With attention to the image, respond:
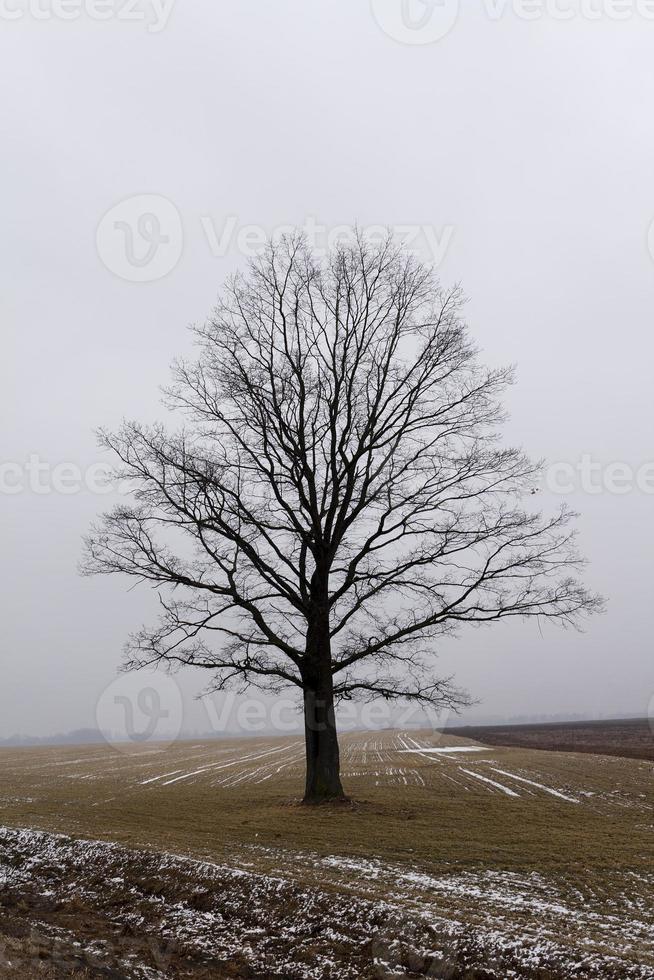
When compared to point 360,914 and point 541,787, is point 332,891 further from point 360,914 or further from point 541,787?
point 541,787

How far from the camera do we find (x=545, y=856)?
12555 mm

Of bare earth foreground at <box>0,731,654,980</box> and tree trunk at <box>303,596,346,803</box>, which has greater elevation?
tree trunk at <box>303,596,346,803</box>

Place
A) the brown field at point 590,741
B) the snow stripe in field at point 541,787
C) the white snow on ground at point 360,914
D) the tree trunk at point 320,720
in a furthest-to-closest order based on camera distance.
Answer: the brown field at point 590,741 < the snow stripe in field at point 541,787 < the tree trunk at point 320,720 < the white snow on ground at point 360,914

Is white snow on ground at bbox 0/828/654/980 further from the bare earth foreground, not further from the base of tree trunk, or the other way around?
the base of tree trunk

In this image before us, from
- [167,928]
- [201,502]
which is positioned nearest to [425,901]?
[167,928]

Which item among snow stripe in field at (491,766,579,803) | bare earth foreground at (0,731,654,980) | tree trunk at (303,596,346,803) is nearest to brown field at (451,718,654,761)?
snow stripe in field at (491,766,579,803)

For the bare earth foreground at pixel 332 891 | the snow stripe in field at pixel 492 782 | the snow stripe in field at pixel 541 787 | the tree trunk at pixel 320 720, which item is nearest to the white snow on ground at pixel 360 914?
the bare earth foreground at pixel 332 891

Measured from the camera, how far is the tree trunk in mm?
19656

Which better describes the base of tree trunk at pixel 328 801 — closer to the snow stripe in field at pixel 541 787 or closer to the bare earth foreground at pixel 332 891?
the bare earth foreground at pixel 332 891

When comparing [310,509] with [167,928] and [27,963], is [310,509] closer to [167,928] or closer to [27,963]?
[167,928]

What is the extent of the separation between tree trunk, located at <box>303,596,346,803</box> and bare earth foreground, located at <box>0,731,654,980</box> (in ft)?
2.62

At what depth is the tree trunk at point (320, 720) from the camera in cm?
1966

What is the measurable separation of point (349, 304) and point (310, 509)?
6.34 metres

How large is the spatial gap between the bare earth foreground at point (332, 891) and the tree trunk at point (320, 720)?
0.80 meters
